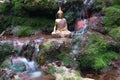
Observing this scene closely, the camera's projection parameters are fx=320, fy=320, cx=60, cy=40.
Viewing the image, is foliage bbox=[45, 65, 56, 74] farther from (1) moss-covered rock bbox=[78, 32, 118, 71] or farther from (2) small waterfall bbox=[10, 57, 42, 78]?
(1) moss-covered rock bbox=[78, 32, 118, 71]

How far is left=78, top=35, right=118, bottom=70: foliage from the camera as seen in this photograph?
42.6ft

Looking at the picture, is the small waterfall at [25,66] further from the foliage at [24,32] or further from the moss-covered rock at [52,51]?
the foliage at [24,32]

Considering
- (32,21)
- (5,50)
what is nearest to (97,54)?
(5,50)

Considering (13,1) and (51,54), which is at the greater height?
(13,1)

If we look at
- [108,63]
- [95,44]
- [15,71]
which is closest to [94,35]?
[95,44]

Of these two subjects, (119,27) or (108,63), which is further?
(119,27)

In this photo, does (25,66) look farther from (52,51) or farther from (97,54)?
(97,54)

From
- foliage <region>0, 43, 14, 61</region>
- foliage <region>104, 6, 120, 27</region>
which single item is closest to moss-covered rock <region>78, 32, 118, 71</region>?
foliage <region>104, 6, 120, 27</region>

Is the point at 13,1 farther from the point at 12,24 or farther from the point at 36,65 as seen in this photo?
the point at 36,65

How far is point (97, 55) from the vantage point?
43.8 feet

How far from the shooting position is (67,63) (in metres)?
13.1

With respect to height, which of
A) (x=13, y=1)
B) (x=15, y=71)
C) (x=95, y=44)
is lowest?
(x=15, y=71)

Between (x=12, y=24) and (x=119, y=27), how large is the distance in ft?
25.3

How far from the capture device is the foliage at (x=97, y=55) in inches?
512
